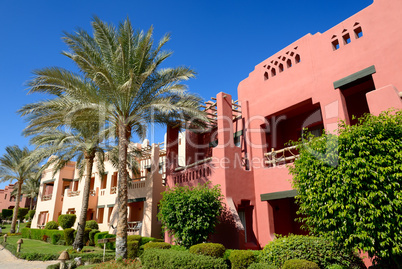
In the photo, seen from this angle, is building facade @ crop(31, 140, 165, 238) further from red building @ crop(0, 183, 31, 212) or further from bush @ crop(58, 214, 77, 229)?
red building @ crop(0, 183, 31, 212)

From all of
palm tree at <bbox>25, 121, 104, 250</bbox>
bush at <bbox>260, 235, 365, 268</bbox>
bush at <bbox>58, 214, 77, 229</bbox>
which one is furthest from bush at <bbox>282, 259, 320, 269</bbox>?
bush at <bbox>58, 214, 77, 229</bbox>

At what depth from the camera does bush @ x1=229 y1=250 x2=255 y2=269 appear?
8539 millimetres

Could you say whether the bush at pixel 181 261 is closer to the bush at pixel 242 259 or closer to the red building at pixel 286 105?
the bush at pixel 242 259

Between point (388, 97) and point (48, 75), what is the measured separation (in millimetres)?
13255

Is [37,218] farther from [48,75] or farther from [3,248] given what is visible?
[48,75]

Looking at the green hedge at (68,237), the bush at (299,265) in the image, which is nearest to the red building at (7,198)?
Answer: the green hedge at (68,237)

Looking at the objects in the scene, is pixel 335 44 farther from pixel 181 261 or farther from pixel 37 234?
pixel 37 234

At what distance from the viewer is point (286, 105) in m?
12.4

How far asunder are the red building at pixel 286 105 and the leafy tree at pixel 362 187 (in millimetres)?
2994

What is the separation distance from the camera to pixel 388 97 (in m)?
8.44

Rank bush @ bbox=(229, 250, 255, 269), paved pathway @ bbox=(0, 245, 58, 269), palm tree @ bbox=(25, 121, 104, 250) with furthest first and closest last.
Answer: palm tree @ bbox=(25, 121, 104, 250), paved pathway @ bbox=(0, 245, 58, 269), bush @ bbox=(229, 250, 255, 269)

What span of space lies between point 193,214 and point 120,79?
678 centimetres

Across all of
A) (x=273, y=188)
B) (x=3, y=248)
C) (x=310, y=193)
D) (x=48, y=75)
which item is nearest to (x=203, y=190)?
(x=273, y=188)

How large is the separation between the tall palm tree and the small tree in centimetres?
220
